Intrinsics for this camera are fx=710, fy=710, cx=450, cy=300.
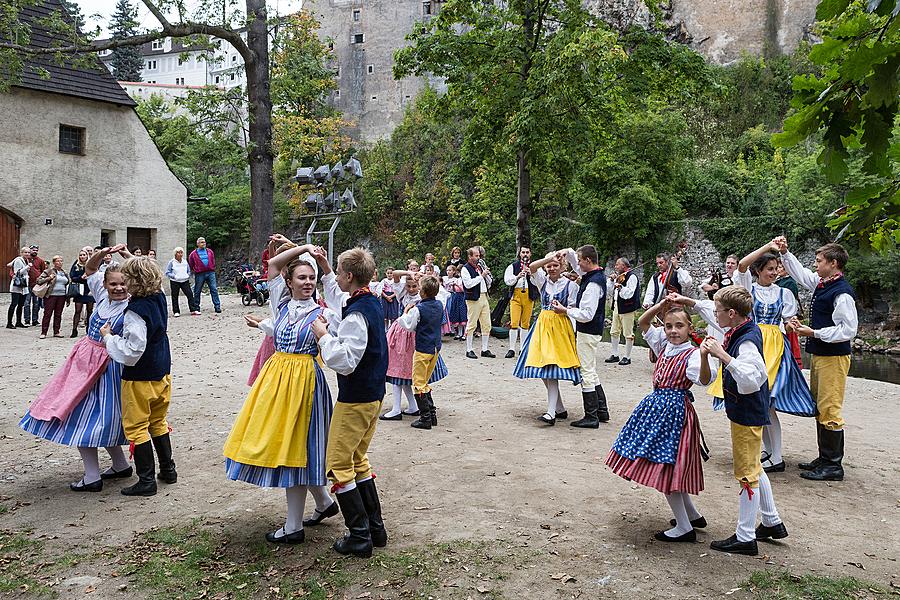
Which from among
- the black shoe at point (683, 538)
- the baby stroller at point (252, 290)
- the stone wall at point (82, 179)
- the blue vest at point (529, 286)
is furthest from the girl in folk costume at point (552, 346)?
the stone wall at point (82, 179)

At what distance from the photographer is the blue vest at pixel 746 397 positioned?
4383mm

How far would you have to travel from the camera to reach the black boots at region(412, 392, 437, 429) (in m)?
7.82

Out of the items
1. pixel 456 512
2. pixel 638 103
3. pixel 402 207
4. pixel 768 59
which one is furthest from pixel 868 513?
pixel 768 59

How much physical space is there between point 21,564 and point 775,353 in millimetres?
6080

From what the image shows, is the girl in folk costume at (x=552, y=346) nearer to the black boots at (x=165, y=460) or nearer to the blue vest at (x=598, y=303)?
the blue vest at (x=598, y=303)

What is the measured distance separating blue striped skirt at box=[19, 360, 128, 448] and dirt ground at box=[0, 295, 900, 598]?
491 millimetres

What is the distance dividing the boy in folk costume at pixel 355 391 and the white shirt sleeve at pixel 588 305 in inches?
148

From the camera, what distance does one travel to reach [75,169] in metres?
24.0

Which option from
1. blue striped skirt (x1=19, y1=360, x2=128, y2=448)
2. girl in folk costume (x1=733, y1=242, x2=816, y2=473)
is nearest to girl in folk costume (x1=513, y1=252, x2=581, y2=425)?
girl in folk costume (x1=733, y1=242, x2=816, y2=473)

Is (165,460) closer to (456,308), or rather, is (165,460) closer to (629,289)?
(629,289)

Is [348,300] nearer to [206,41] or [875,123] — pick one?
[875,123]

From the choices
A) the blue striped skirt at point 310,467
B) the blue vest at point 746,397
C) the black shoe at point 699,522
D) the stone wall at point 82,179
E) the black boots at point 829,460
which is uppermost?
the stone wall at point 82,179

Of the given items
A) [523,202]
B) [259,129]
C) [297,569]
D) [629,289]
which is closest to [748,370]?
[297,569]

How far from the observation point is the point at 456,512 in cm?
512
